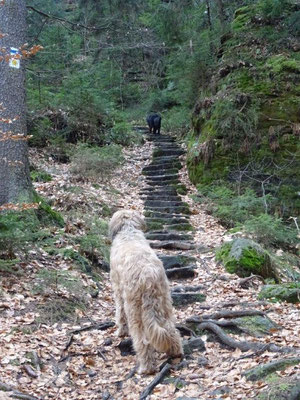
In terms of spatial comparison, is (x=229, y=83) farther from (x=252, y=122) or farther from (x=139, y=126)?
(x=139, y=126)

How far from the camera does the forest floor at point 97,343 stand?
4555mm

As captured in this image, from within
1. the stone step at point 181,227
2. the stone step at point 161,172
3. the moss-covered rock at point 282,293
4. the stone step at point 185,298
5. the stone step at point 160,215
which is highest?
the stone step at point 161,172

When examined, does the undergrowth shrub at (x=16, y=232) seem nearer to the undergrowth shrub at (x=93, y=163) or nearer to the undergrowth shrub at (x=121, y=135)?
the undergrowth shrub at (x=93, y=163)

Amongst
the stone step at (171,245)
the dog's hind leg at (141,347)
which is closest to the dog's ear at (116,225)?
the dog's hind leg at (141,347)

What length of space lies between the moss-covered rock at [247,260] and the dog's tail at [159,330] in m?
3.31

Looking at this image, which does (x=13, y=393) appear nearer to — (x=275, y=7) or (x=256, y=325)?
(x=256, y=325)

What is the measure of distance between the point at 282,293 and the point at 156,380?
286 cm

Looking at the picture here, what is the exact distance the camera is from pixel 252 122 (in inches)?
551

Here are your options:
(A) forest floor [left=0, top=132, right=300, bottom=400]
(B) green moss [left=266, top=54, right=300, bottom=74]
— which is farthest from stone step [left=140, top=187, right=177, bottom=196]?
(A) forest floor [left=0, top=132, right=300, bottom=400]

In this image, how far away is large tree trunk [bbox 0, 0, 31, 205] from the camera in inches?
336

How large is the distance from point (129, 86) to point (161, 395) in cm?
2797

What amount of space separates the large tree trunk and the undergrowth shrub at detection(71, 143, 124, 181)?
494 cm

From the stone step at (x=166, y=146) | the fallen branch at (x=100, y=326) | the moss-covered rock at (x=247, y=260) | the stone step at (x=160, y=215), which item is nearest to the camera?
the fallen branch at (x=100, y=326)

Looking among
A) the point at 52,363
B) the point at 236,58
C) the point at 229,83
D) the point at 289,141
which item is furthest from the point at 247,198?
the point at 52,363
